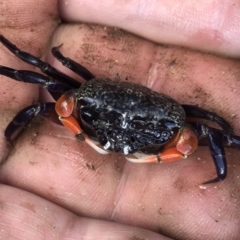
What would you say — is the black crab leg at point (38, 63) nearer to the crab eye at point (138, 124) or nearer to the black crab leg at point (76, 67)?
the black crab leg at point (76, 67)

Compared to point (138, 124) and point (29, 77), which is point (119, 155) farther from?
point (29, 77)

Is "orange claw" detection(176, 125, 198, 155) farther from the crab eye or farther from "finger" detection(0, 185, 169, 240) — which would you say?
"finger" detection(0, 185, 169, 240)

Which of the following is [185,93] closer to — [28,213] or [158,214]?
[158,214]

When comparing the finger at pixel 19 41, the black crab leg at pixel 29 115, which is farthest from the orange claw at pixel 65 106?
the finger at pixel 19 41

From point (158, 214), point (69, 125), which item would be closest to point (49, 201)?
point (69, 125)

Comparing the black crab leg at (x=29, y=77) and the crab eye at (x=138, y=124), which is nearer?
the crab eye at (x=138, y=124)
